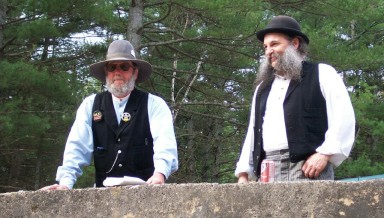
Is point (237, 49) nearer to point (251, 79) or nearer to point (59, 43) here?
point (251, 79)

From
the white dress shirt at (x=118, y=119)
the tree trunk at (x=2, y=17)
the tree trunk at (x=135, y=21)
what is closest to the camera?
the white dress shirt at (x=118, y=119)

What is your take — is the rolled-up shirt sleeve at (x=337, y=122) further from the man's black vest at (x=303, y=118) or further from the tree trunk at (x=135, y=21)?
the tree trunk at (x=135, y=21)

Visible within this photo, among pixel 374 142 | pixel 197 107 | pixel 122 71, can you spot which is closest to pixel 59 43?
pixel 197 107

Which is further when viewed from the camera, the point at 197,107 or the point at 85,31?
the point at 197,107

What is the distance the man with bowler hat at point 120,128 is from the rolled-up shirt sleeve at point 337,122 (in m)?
0.84

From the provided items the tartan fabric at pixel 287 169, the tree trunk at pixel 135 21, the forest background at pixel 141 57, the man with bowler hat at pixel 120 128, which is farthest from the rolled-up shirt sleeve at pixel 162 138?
the tree trunk at pixel 135 21

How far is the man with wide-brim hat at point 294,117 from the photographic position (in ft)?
12.4

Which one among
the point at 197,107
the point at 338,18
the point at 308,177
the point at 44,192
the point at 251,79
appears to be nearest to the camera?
the point at 44,192

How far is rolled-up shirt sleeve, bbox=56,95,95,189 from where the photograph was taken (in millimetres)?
4031

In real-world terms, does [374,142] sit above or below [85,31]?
below

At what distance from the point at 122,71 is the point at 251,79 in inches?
342

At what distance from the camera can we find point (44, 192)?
3.45m

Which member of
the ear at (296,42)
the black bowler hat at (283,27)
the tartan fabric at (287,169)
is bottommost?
the tartan fabric at (287,169)

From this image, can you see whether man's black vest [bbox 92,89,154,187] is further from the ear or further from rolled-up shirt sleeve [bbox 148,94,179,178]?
the ear
